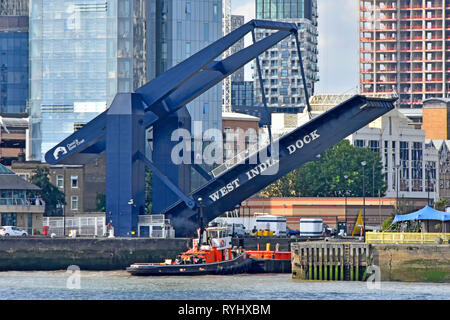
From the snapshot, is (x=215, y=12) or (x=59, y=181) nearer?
(x=59, y=181)

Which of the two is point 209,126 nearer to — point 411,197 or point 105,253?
point 411,197

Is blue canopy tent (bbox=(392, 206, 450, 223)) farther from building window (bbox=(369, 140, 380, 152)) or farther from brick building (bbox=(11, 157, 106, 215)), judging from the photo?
building window (bbox=(369, 140, 380, 152))

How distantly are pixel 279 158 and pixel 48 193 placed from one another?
30.0 metres

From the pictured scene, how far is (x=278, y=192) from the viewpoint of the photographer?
133500mm

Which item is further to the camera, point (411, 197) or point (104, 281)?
point (411, 197)

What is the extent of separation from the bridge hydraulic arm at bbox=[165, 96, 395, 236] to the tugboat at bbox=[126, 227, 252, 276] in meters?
3.06

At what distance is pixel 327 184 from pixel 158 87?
5122 centimetres

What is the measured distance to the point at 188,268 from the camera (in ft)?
246

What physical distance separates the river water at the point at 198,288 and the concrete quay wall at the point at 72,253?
190 inches

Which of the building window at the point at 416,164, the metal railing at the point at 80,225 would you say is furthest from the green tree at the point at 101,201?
the building window at the point at 416,164

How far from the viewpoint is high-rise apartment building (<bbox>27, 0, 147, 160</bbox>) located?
5113 inches

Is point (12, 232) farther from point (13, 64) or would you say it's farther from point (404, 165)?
point (404, 165)

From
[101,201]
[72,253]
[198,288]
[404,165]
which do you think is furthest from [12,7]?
[198,288]
